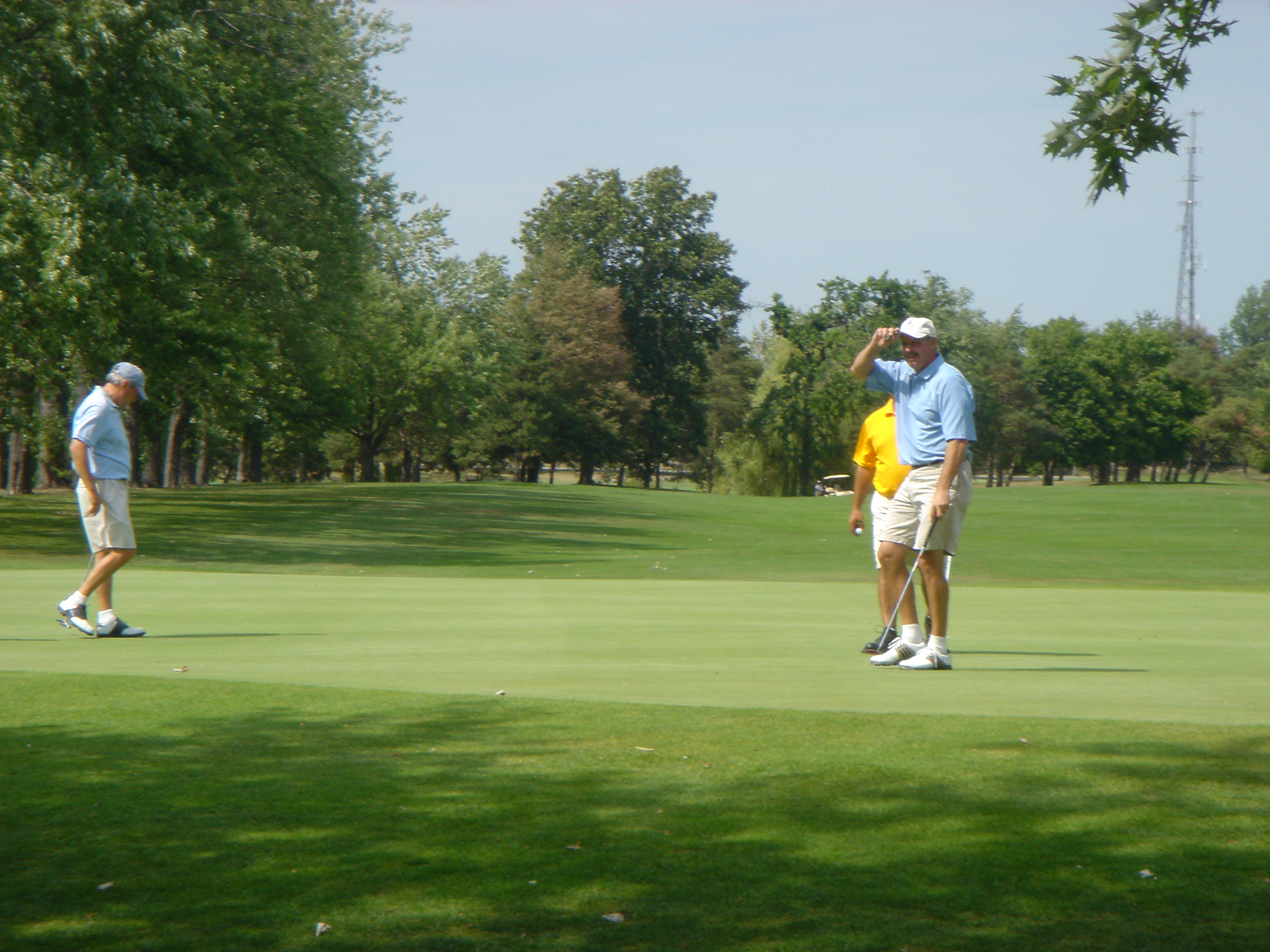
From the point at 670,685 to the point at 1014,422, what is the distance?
8736 cm

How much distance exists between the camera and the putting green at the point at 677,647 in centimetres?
706

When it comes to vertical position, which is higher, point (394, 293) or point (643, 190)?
point (643, 190)

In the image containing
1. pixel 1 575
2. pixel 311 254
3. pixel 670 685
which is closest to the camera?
pixel 670 685

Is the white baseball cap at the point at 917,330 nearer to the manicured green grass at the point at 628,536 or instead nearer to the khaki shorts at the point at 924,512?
the khaki shorts at the point at 924,512

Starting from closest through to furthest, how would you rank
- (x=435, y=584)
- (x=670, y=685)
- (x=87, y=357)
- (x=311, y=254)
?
(x=670, y=685)
(x=435, y=584)
(x=87, y=357)
(x=311, y=254)

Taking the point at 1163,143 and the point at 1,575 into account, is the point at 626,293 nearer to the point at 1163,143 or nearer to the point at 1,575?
the point at 1,575

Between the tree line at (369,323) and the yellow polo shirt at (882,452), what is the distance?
15687 mm

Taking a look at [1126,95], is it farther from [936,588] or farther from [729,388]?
[729,388]

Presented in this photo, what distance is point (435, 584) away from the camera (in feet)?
55.1

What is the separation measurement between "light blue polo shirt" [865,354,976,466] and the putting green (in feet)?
5.16

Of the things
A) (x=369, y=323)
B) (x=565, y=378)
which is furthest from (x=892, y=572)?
(x=565, y=378)

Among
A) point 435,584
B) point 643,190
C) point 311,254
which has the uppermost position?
point 643,190

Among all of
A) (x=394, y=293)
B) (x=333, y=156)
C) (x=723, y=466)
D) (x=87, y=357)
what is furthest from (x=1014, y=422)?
(x=87, y=357)

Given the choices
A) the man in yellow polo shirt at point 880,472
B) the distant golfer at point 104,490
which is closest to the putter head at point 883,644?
the man in yellow polo shirt at point 880,472
